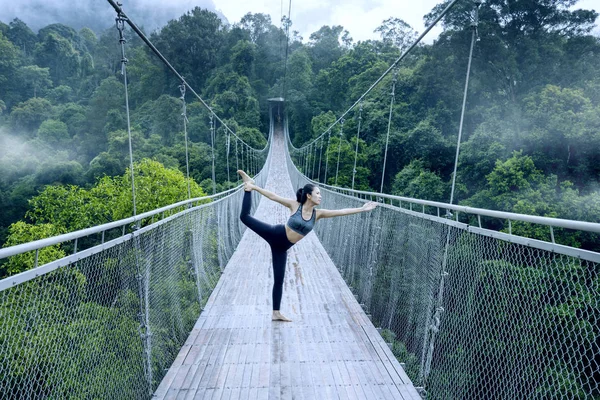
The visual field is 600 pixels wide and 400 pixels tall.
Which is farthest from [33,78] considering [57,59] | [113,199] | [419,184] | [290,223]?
[290,223]

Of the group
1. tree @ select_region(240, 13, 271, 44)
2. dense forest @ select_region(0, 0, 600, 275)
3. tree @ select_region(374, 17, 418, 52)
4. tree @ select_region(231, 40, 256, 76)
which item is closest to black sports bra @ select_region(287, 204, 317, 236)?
dense forest @ select_region(0, 0, 600, 275)

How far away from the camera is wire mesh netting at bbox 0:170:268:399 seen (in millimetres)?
1412

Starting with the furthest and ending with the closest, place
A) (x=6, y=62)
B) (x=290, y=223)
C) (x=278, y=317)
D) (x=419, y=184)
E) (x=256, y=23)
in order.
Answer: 1. (x=256, y=23)
2. (x=6, y=62)
3. (x=419, y=184)
4. (x=278, y=317)
5. (x=290, y=223)

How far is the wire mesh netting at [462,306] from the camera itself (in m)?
1.65

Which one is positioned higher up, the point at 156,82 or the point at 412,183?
the point at 156,82

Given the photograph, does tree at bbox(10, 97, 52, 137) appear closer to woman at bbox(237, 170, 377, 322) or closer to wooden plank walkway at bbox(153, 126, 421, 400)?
wooden plank walkway at bbox(153, 126, 421, 400)

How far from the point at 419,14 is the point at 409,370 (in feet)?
95.4

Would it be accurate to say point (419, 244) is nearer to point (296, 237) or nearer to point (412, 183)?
point (296, 237)

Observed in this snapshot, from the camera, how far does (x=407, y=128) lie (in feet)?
82.5

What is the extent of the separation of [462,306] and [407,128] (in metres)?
24.0

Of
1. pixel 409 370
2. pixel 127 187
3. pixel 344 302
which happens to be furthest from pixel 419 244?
pixel 127 187

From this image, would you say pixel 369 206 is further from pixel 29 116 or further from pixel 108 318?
pixel 29 116

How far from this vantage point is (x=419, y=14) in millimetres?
27531

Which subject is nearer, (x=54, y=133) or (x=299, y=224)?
(x=299, y=224)
